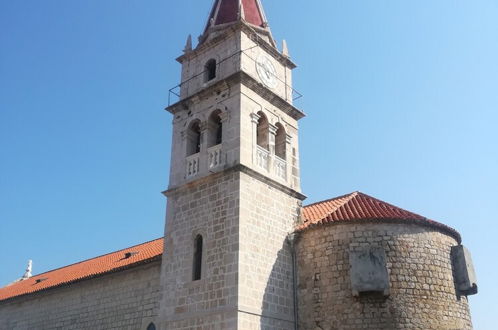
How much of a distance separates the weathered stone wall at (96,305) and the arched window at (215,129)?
15.1 ft

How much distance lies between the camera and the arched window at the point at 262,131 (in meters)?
17.1

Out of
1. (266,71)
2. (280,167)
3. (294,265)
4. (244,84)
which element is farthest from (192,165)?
(294,265)

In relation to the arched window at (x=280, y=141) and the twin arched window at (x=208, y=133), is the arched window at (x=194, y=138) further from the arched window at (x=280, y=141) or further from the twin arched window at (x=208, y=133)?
the arched window at (x=280, y=141)

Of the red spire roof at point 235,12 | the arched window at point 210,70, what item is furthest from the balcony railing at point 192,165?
the red spire roof at point 235,12

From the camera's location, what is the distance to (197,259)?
15.3 m

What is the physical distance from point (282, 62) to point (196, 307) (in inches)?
383

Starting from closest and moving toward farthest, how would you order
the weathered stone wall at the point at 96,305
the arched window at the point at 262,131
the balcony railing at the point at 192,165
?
the balcony railing at the point at 192,165
the arched window at the point at 262,131
the weathered stone wall at the point at 96,305

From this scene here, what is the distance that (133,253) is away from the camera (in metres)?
21.8

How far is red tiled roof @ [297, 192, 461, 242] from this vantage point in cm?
1484

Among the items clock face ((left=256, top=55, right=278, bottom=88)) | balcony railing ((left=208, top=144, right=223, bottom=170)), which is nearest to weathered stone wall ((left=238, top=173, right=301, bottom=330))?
balcony railing ((left=208, top=144, right=223, bottom=170))

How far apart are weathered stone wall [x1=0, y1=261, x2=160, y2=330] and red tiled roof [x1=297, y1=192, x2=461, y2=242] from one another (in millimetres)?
5775

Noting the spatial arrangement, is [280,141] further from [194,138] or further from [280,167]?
[194,138]

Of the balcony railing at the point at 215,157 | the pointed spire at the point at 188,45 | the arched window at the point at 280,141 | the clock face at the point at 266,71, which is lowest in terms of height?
the balcony railing at the point at 215,157

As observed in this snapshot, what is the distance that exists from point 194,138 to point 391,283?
318 inches
